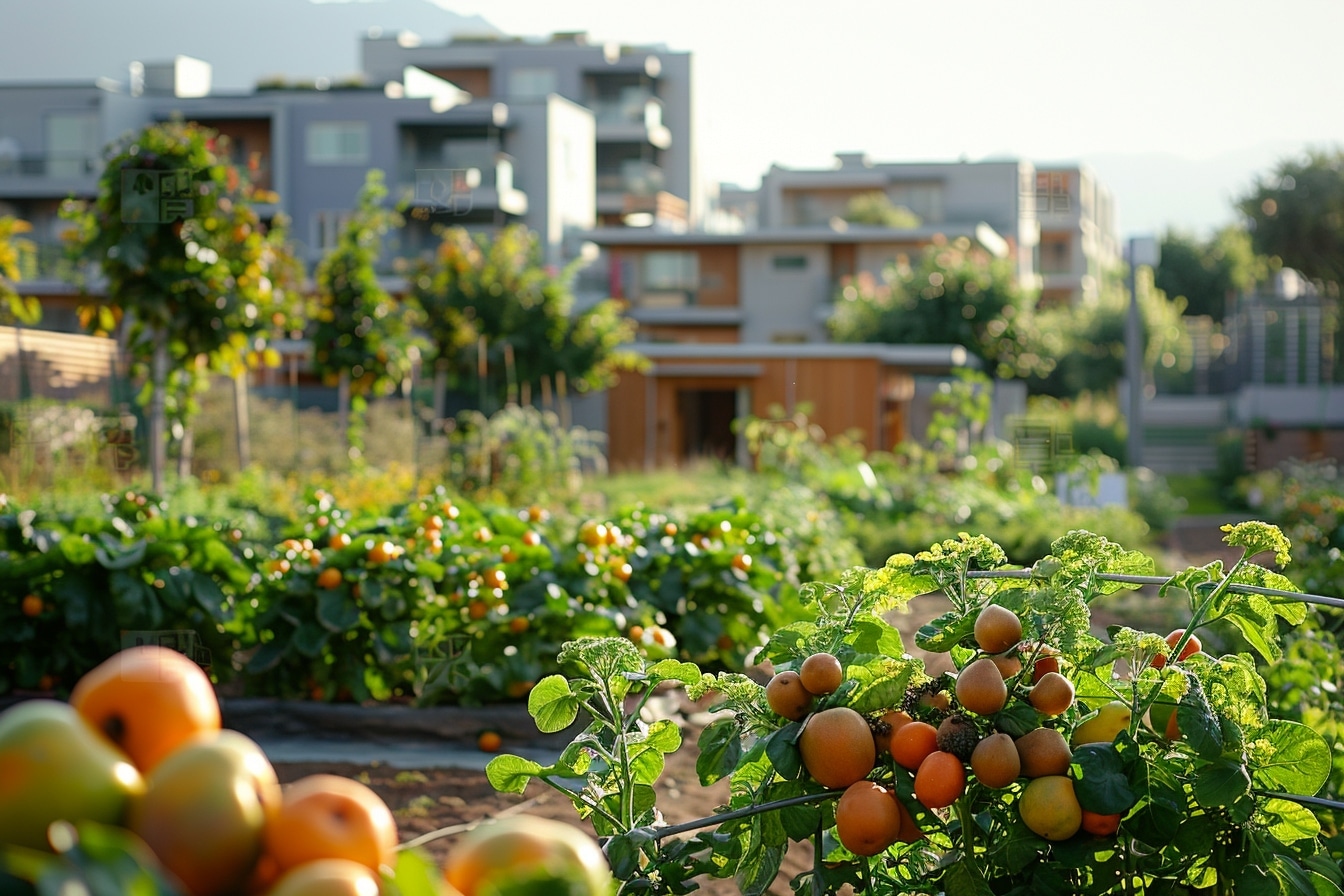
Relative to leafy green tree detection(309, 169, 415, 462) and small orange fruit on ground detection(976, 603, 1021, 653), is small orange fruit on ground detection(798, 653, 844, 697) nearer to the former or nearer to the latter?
small orange fruit on ground detection(976, 603, 1021, 653)

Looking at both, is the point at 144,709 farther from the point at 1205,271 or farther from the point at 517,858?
the point at 1205,271

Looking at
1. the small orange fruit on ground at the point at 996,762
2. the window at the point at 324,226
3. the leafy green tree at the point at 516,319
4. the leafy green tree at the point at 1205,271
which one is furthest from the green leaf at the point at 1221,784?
the leafy green tree at the point at 1205,271

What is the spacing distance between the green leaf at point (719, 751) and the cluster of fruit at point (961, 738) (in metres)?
0.12

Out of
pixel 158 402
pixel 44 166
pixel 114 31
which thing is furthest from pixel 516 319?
pixel 44 166

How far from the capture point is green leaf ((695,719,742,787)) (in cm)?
220

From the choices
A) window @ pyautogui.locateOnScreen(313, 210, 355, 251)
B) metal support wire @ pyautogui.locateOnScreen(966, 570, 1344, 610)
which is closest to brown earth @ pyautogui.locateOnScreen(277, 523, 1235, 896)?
metal support wire @ pyautogui.locateOnScreen(966, 570, 1344, 610)

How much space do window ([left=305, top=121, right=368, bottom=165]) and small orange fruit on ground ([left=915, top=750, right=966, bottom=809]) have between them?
3988cm

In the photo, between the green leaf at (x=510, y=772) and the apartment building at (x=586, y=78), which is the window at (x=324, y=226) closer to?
the apartment building at (x=586, y=78)

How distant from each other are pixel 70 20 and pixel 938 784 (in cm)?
1053

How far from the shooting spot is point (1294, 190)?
38.3 m

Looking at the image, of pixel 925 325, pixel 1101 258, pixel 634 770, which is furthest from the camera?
pixel 1101 258

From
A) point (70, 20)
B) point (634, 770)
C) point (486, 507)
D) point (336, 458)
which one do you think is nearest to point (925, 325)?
point (336, 458)

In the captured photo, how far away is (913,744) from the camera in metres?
2.00

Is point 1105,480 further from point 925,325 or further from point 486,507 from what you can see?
point 925,325
